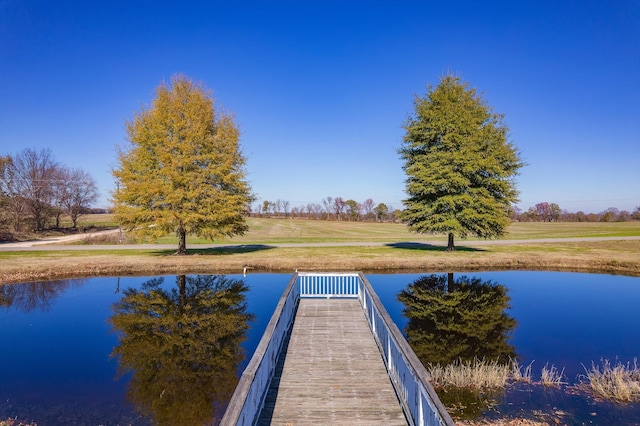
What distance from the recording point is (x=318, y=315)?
564 inches

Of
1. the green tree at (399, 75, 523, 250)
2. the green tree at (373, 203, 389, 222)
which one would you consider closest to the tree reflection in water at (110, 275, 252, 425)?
the green tree at (399, 75, 523, 250)

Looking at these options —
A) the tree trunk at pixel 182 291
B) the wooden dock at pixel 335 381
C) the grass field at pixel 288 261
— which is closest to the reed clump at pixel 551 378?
the wooden dock at pixel 335 381

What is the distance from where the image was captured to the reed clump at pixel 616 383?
396 inches

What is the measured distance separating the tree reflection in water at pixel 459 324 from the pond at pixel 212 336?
0.31 ft

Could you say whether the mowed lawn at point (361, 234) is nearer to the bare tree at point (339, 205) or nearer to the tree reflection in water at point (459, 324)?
the tree reflection in water at point (459, 324)

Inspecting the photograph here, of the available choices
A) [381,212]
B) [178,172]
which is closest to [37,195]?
[178,172]

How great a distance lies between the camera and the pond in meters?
9.78

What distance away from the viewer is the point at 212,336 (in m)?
15.3

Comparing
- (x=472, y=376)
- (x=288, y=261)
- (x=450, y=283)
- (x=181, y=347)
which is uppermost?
(x=288, y=261)

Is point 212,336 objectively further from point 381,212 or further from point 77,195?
point 381,212

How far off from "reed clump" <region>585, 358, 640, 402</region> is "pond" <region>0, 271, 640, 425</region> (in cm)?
41

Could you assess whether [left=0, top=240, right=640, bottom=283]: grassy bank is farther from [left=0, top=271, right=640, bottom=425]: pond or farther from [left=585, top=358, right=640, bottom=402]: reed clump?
[left=585, top=358, right=640, bottom=402]: reed clump

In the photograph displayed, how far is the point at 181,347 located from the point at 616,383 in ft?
45.3

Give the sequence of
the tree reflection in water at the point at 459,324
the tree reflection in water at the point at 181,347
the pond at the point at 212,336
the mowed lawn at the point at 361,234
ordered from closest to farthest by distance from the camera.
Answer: the pond at the point at 212,336 < the tree reflection in water at the point at 181,347 < the tree reflection in water at the point at 459,324 < the mowed lawn at the point at 361,234
